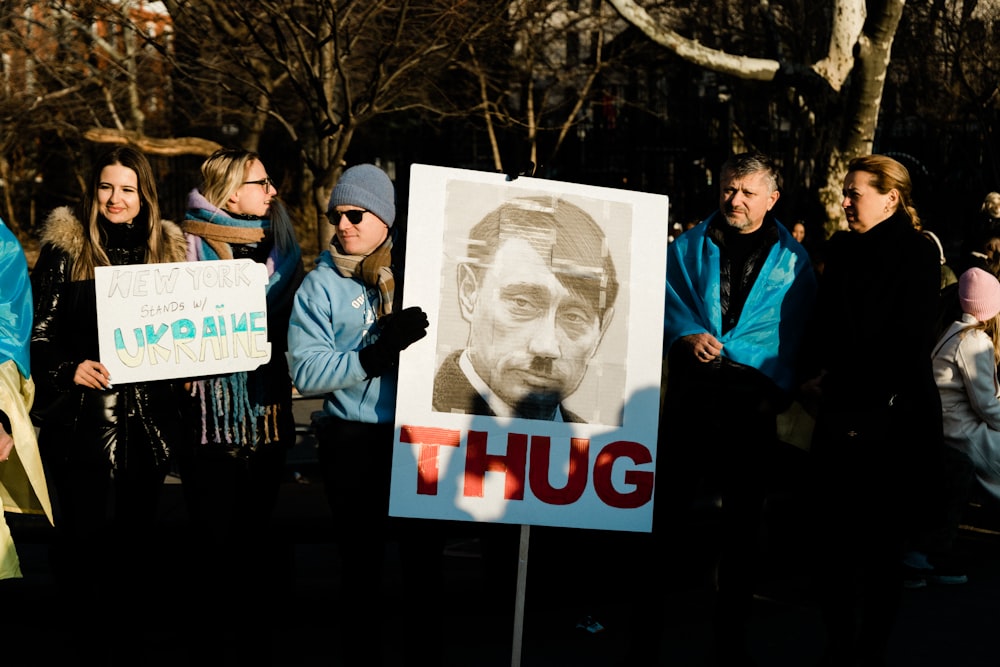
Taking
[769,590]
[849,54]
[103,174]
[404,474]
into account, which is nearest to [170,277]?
[103,174]

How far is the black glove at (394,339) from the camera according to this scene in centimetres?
364

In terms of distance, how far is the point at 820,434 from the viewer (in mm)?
4262

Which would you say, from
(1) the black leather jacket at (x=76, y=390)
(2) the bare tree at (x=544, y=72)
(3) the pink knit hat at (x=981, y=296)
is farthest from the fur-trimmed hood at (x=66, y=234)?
(2) the bare tree at (x=544, y=72)

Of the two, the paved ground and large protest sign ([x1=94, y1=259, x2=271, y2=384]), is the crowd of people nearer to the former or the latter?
large protest sign ([x1=94, y1=259, x2=271, y2=384])

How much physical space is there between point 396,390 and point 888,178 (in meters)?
1.91

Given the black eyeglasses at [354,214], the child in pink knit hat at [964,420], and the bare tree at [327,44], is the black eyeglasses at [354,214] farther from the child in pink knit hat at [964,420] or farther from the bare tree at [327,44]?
the bare tree at [327,44]

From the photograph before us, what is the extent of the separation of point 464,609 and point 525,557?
1.37 metres

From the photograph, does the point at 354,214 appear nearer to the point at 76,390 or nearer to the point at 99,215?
the point at 99,215

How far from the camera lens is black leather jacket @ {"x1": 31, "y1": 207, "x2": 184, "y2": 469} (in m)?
3.88

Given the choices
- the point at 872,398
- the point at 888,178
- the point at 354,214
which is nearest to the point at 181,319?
the point at 354,214

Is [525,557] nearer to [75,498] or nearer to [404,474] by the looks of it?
[404,474]

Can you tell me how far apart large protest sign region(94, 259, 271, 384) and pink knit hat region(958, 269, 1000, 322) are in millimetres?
3341

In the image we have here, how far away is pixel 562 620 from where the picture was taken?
5129 millimetres

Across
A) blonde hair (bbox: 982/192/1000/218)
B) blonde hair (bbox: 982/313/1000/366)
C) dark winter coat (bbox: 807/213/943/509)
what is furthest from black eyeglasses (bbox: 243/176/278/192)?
blonde hair (bbox: 982/192/1000/218)
